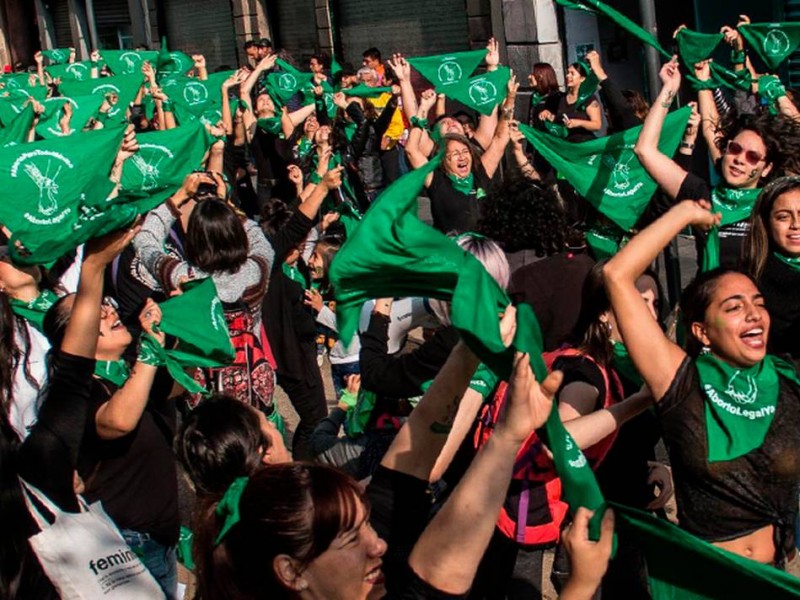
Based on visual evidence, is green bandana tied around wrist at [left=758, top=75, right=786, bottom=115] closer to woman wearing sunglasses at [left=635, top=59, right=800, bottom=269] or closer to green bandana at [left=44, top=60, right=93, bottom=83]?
woman wearing sunglasses at [left=635, top=59, right=800, bottom=269]

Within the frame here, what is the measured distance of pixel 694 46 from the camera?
673 centimetres

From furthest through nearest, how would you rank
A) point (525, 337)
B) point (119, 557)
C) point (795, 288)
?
1. point (795, 288)
2. point (119, 557)
3. point (525, 337)

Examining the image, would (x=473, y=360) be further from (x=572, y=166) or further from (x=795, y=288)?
(x=572, y=166)

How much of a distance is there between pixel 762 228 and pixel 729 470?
1.46 metres

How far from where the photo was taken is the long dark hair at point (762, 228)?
449cm

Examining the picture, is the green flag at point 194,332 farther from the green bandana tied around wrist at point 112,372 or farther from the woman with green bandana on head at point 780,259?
the woman with green bandana on head at point 780,259

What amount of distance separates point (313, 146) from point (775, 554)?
24.6 feet

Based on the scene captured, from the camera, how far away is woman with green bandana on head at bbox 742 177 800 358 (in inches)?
176

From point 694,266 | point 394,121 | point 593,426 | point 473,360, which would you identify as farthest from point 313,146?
point 473,360

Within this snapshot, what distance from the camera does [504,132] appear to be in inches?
295

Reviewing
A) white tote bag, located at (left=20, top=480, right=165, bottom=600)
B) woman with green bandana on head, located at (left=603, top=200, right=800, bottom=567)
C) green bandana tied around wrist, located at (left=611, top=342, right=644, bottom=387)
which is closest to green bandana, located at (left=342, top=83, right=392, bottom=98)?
green bandana tied around wrist, located at (left=611, top=342, right=644, bottom=387)

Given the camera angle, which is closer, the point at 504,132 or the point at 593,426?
the point at 593,426

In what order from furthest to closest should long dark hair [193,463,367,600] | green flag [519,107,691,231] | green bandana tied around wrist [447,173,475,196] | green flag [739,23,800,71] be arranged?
1. green flag [739,23,800,71]
2. green bandana tied around wrist [447,173,475,196]
3. green flag [519,107,691,231]
4. long dark hair [193,463,367,600]

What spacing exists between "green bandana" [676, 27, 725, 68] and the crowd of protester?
6cm
